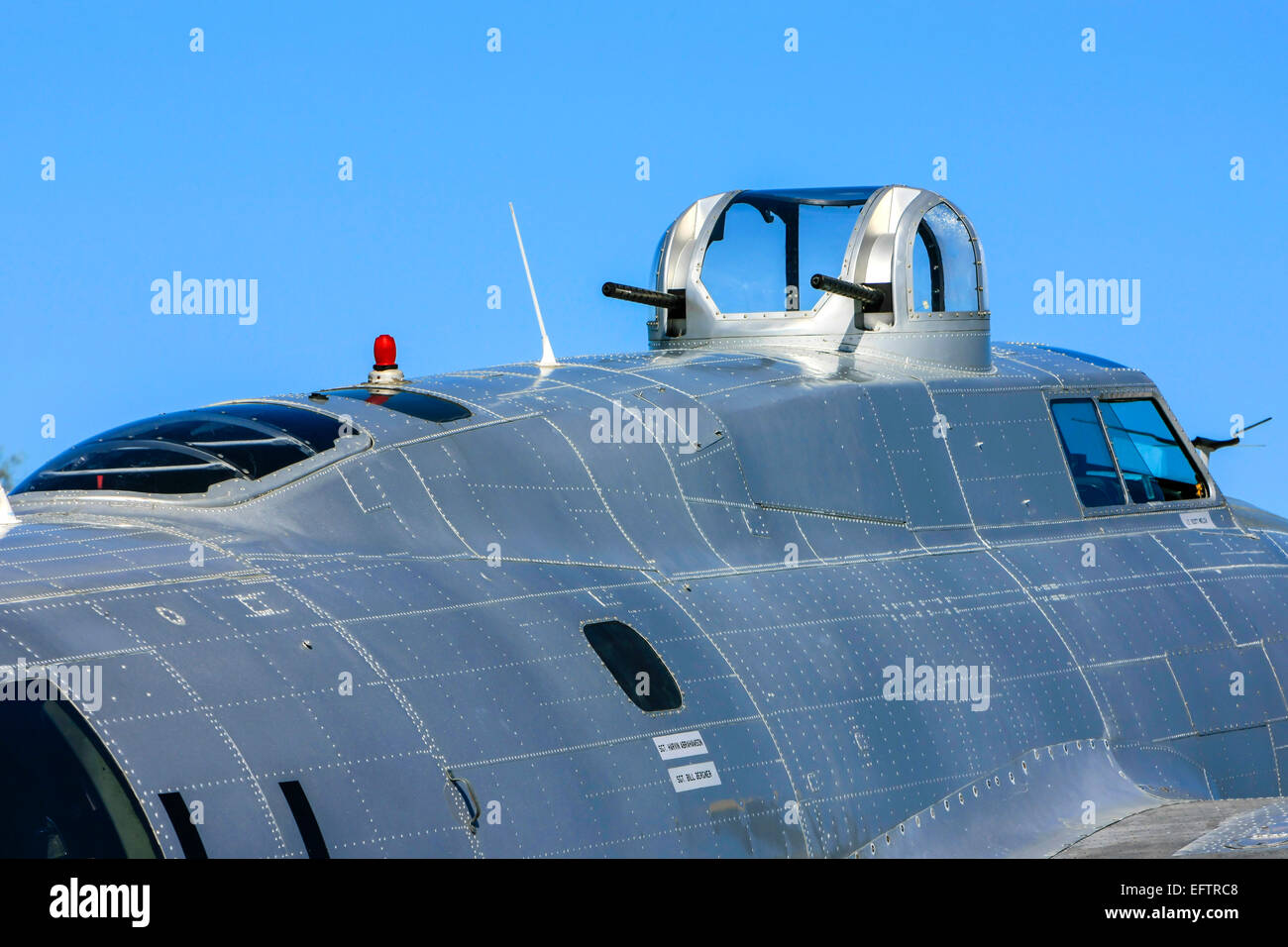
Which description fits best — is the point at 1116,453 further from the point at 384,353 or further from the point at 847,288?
the point at 384,353

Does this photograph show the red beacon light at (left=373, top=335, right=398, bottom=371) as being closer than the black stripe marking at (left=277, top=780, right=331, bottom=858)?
No

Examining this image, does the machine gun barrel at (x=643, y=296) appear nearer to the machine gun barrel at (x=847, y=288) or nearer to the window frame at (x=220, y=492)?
the machine gun barrel at (x=847, y=288)

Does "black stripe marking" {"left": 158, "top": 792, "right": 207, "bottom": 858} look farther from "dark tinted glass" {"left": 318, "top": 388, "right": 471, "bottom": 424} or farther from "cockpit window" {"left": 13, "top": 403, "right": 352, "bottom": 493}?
"dark tinted glass" {"left": 318, "top": 388, "right": 471, "bottom": 424}

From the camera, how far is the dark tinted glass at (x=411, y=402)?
409 inches

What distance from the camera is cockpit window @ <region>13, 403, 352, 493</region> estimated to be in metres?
9.12

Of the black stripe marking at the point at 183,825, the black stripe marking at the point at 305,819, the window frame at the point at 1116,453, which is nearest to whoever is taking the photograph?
the black stripe marking at the point at 183,825

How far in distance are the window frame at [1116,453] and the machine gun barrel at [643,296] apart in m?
3.65

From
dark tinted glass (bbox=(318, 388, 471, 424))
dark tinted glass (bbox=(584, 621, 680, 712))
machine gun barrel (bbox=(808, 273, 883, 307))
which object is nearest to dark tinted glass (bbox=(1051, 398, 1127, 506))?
machine gun barrel (bbox=(808, 273, 883, 307))

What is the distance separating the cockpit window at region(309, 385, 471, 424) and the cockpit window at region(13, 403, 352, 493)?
64cm

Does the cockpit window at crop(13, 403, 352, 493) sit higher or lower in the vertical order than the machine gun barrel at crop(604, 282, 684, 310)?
lower

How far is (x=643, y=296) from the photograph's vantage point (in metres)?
14.4

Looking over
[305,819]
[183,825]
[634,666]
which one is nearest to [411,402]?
[634,666]

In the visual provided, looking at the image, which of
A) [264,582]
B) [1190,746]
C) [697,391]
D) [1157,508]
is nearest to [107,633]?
[264,582]

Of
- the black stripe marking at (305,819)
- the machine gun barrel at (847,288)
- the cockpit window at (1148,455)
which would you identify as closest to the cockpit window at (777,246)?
the machine gun barrel at (847,288)
